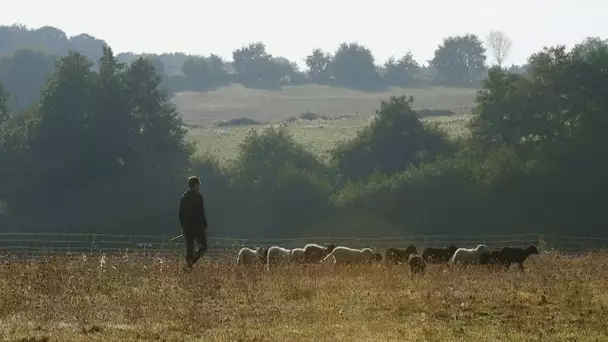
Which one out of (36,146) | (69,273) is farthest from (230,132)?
(69,273)

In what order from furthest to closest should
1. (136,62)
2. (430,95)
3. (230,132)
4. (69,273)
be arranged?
1. (430,95)
2. (230,132)
3. (136,62)
4. (69,273)

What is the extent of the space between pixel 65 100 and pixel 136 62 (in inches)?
292

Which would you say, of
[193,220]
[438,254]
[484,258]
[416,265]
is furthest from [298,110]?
[193,220]

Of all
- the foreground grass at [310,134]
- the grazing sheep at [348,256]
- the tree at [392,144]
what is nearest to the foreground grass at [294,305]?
the grazing sheep at [348,256]

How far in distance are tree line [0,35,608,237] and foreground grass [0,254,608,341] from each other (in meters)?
43.0

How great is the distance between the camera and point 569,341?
11758 millimetres

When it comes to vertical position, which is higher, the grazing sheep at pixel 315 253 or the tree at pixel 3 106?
the tree at pixel 3 106

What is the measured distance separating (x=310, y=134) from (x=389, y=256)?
245 feet

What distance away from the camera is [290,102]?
149375 millimetres

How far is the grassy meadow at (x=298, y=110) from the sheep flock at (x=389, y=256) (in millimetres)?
54241

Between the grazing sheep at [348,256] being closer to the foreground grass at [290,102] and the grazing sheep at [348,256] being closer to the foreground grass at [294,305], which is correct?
the foreground grass at [294,305]

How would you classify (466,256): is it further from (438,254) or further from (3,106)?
(3,106)

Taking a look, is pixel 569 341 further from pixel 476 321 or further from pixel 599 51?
pixel 599 51

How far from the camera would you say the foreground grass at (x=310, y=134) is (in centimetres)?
8538
